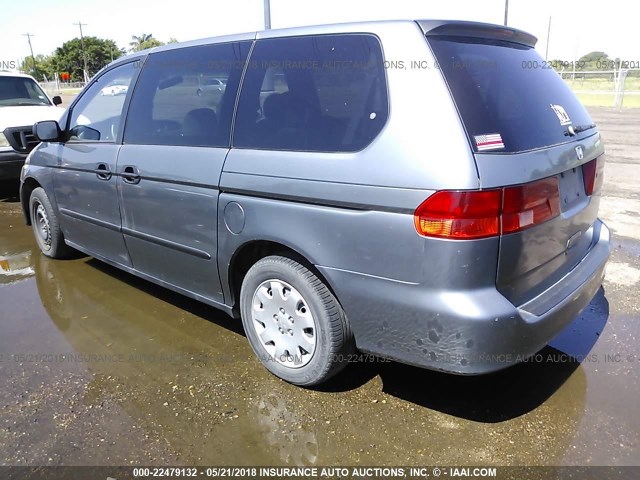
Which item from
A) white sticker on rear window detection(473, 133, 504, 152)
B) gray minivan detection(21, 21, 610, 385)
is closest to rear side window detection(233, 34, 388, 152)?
gray minivan detection(21, 21, 610, 385)

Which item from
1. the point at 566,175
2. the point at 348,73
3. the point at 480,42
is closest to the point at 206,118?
the point at 348,73

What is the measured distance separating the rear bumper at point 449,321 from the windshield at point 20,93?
8.39 metres

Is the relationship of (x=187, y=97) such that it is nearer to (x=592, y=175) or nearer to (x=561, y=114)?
(x=561, y=114)

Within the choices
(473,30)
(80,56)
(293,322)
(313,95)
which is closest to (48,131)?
(313,95)

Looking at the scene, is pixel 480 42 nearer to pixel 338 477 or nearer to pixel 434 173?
pixel 434 173

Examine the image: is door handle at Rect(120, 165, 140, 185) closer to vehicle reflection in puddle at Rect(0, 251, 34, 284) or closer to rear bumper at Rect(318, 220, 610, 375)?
rear bumper at Rect(318, 220, 610, 375)

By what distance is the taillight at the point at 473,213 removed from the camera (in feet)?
6.79

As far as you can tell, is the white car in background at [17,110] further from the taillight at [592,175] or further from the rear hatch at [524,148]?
the taillight at [592,175]

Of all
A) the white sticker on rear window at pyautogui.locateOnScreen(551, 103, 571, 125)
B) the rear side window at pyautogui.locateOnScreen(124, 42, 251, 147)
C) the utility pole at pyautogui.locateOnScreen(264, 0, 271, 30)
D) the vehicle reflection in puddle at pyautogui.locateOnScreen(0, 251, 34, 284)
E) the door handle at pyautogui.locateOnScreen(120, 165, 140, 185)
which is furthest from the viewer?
the utility pole at pyautogui.locateOnScreen(264, 0, 271, 30)

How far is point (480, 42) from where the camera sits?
8.27ft

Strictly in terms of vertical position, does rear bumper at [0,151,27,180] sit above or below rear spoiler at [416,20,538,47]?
below

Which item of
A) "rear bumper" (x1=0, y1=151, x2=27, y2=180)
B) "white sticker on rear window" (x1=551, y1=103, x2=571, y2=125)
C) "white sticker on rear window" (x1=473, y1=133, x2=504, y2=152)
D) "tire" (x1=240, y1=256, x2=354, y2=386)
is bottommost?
"tire" (x1=240, y1=256, x2=354, y2=386)

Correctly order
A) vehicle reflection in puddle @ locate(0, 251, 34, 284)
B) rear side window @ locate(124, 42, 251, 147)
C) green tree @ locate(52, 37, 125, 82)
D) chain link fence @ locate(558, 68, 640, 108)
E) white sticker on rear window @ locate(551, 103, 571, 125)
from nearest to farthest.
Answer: white sticker on rear window @ locate(551, 103, 571, 125) < rear side window @ locate(124, 42, 251, 147) < vehicle reflection in puddle @ locate(0, 251, 34, 284) < chain link fence @ locate(558, 68, 640, 108) < green tree @ locate(52, 37, 125, 82)

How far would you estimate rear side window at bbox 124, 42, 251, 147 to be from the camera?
2.99 meters
